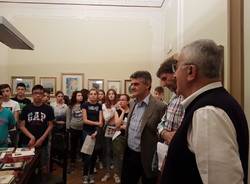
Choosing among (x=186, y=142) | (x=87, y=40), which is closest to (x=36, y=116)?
(x=186, y=142)

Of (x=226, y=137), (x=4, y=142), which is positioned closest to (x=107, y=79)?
(x=4, y=142)

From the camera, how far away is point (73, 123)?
528 cm

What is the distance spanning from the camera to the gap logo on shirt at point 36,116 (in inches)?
146

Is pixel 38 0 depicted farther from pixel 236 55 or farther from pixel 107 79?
pixel 236 55

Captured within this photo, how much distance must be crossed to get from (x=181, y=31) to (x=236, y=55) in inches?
110

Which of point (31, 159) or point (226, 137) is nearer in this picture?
point (226, 137)

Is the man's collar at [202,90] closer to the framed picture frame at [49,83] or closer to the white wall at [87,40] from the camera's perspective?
the white wall at [87,40]

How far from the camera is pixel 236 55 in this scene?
2.69 m

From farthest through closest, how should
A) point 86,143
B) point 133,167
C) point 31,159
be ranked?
point 86,143 < point 133,167 < point 31,159

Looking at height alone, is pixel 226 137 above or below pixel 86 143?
above

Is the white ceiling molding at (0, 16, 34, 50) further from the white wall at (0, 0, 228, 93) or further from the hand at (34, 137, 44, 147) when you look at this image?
the white wall at (0, 0, 228, 93)

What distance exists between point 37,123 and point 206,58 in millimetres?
2945

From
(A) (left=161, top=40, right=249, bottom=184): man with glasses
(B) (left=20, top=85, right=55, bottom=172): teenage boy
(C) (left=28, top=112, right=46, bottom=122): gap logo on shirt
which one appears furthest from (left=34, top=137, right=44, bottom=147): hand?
(A) (left=161, top=40, right=249, bottom=184): man with glasses

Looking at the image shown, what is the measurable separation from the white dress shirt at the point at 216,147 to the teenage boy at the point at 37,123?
286 centimetres
